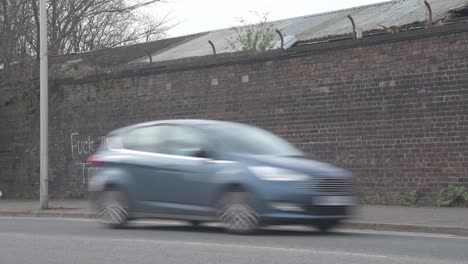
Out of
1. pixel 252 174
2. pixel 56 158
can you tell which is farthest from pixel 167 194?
pixel 56 158

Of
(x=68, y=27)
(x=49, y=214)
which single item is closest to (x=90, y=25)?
(x=68, y=27)

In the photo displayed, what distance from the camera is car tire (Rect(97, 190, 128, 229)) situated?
1378 centimetres

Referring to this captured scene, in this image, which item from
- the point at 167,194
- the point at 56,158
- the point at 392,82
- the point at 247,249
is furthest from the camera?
the point at 56,158

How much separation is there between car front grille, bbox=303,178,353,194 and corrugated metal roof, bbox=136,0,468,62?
365 inches

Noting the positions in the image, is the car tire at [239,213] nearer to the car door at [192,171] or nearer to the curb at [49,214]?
the car door at [192,171]

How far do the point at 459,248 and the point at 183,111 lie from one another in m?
13.1

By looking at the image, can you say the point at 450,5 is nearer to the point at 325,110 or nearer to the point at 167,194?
the point at 325,110

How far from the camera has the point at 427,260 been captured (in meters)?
9.64

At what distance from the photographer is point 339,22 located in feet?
83.9

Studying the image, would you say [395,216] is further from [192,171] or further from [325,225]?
[192,171]

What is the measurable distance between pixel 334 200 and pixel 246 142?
1.66 metres

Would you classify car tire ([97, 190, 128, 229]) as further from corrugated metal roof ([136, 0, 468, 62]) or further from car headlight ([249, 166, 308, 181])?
corrugated metal roof ([136, 0, 468, 62])

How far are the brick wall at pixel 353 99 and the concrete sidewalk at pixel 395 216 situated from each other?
4.09 ft

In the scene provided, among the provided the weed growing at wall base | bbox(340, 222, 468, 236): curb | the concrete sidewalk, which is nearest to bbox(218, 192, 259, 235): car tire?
the concrete sidewalk
